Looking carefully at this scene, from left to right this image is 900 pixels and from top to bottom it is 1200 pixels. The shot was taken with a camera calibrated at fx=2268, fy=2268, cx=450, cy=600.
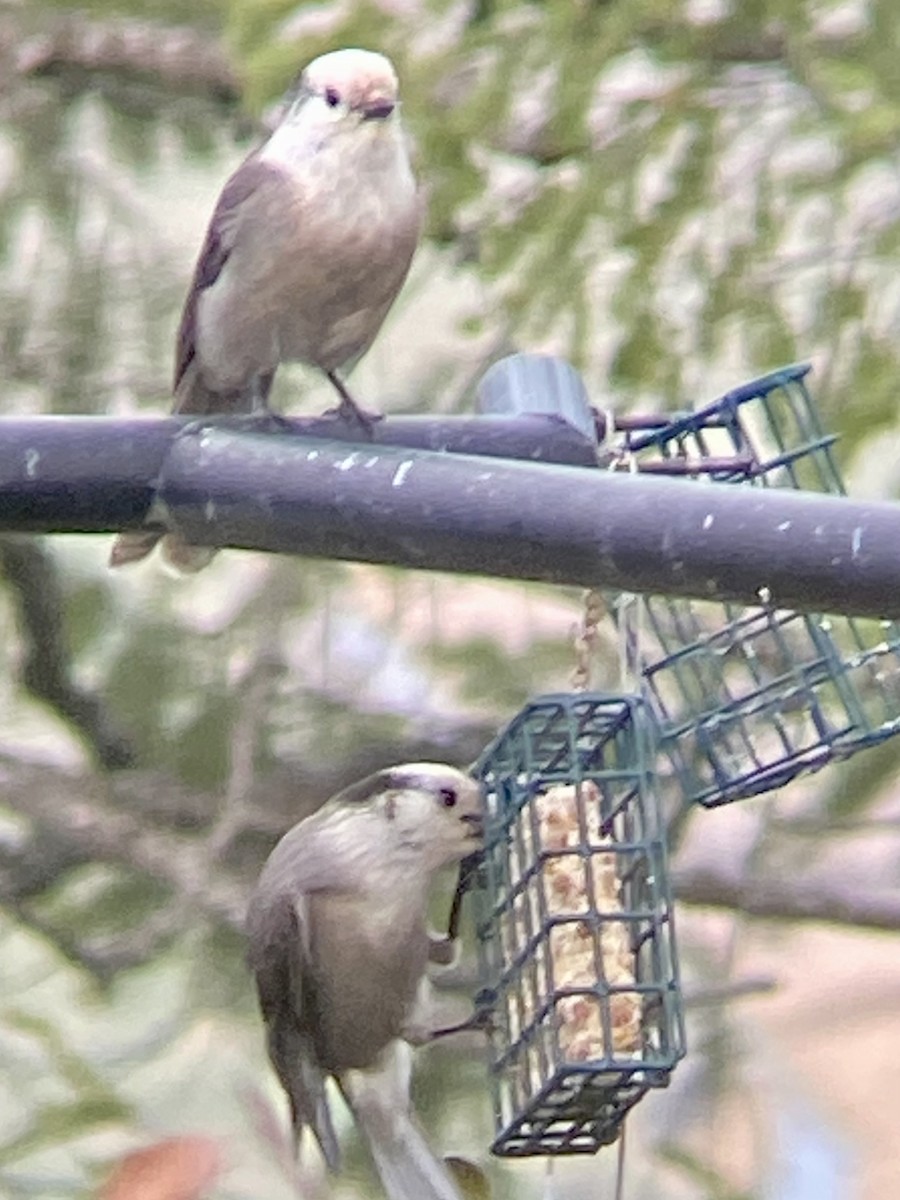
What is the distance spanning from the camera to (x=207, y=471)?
1.65 metres

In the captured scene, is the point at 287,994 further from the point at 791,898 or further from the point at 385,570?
the point at 791,898

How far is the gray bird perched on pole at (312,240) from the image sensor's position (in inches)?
97.0

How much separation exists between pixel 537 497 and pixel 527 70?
147 cm

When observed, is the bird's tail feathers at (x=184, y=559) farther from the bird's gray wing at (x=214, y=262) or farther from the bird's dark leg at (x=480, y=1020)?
the bird's dark leg at (x=480, y=1020)

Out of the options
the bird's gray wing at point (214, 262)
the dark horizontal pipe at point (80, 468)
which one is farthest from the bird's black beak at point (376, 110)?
the dark horizontal pipe at point (80, 468)

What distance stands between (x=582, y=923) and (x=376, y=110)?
95 cm

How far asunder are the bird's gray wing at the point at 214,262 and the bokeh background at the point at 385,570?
0.25 metres

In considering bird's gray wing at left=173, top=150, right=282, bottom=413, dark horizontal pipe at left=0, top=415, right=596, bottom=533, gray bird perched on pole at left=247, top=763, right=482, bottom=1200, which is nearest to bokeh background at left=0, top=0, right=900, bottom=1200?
bird's gray wing at left=173, top=150, right=282, bottom=413

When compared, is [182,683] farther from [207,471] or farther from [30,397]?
[207,471]

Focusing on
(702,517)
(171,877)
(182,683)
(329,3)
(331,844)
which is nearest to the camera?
(702,517)

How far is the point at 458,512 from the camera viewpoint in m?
1.58

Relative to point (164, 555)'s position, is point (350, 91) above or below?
above

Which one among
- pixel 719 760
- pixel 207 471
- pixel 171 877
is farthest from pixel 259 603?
pixel 207 471

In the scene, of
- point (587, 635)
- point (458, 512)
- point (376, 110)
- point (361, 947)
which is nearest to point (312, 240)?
point (376, 110)
